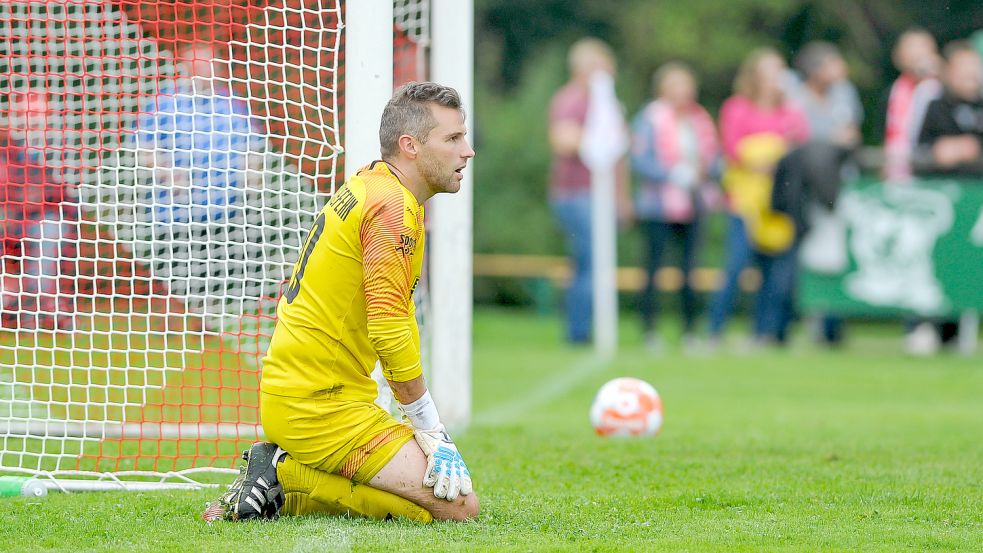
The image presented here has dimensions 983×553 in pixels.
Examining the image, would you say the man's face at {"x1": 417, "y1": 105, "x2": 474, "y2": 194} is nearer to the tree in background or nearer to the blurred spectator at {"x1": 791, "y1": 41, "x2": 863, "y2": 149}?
the blurred spectator at {"x1": 791, "y1": 41, "x2": 863, "y2": 149}

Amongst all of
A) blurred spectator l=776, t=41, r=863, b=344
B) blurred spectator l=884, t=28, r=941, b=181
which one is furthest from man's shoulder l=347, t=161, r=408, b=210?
blurred spectator l=884, t=28, r=941, b=181

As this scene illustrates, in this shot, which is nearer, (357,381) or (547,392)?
(357,381)

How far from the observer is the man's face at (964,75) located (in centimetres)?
1352

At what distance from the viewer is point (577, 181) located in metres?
13.7

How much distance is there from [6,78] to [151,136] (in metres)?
0.85

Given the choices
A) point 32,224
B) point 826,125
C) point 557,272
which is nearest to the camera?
point 32,224

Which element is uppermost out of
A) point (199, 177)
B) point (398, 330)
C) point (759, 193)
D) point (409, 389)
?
point (759, 193)

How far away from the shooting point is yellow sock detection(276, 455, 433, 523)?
4.73m

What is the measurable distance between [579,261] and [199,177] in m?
7.73

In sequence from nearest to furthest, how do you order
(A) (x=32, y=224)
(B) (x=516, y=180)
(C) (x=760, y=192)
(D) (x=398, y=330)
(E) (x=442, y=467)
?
(D) (x=398, y=330), (E) (x=442, y=467), (A) (x=32, y=224), (C) (x=760, y=192), (B) (x=516, y=180)

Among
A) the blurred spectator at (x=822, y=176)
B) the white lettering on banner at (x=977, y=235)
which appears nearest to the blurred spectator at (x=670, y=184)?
the blurred spectator at (x=822, y=176)

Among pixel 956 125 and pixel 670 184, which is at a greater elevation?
Result: pixel 956 125

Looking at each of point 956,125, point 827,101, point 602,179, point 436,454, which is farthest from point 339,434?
point 827,101

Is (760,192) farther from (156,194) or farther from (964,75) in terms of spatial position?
(156,194)
